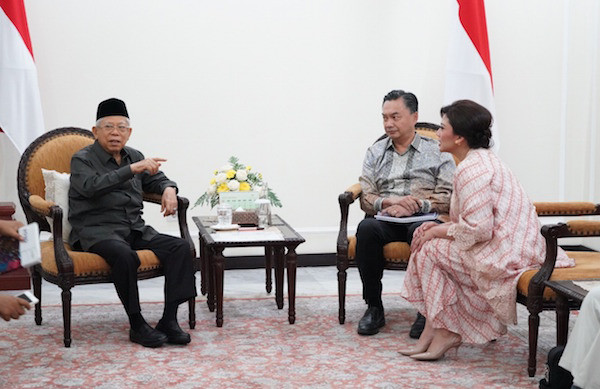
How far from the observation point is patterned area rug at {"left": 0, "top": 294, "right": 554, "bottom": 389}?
3.84 metres

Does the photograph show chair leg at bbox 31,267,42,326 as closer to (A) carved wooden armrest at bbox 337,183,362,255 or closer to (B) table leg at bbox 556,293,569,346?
(A) carved wooden armrest at bbox 337,183,362,255

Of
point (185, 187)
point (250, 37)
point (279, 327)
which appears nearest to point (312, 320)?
point (279, 327)

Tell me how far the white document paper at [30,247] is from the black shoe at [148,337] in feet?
4.98

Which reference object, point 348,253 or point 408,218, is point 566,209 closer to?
point 408,218

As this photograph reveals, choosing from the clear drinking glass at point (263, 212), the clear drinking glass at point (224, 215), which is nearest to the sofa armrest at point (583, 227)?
the clear drinking glass at point (263, 212)

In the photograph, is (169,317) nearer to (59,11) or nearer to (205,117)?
(205,117)

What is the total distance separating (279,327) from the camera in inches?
188

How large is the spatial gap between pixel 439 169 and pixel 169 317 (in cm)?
172

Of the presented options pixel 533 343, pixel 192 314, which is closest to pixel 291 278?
pixel 192 314

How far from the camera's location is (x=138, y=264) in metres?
4.40

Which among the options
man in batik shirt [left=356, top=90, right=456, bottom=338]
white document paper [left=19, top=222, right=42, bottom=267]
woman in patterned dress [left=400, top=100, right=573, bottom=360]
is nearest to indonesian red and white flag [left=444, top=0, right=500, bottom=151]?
man in batik shirt [left=356, top=90, right=456, bottom=338]

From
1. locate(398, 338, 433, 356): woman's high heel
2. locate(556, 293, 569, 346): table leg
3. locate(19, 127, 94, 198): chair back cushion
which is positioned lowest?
locate(398, 338, 433, 356): woman's high heel

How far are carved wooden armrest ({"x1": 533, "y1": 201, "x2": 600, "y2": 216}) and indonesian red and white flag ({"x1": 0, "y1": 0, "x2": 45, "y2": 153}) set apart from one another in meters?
3.20

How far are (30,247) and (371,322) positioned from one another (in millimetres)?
2244
